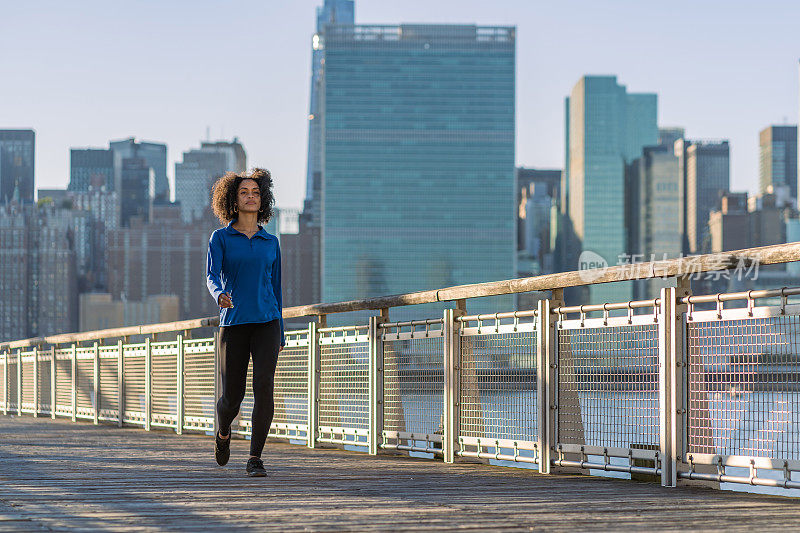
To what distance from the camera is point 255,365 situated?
19.4 feet

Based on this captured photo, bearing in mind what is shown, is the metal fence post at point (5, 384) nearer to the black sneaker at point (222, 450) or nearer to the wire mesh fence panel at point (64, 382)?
the wire mesh fence panel at point (64, 382)

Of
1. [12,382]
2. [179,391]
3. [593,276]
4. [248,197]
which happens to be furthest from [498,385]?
[12,382]

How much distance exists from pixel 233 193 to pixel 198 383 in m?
4.44

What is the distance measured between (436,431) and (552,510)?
8.65 ft

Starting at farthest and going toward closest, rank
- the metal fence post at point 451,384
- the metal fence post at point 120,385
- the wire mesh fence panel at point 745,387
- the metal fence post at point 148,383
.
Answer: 1. the metal fence post at point 120,385
2. the metal fence post at point 148,383
3. the metal fence post at point 451,384
4. the wire mesh fence panel at point 745,387

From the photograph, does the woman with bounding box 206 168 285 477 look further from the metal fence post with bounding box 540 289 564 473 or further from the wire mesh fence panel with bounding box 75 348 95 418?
the wire mesh fence panel with bounding box 75 348 95 418

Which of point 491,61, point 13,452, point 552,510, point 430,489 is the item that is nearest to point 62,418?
point 13,452

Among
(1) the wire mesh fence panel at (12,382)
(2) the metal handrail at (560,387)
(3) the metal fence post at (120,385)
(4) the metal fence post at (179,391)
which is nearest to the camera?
(2) the metal handrail at (560,387)

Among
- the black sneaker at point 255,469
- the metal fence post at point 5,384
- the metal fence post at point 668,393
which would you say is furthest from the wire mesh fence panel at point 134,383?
the metal fence post at point 668,393

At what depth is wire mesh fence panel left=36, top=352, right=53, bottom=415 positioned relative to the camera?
50.0 ft

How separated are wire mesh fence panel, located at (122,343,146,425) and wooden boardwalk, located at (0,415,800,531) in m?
4.71

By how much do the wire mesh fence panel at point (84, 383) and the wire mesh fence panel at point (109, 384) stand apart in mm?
324

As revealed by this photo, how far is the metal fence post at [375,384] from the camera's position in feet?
25.1

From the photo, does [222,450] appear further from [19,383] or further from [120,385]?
[19,383]
